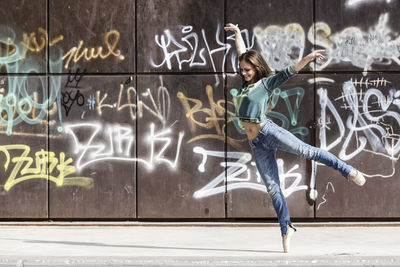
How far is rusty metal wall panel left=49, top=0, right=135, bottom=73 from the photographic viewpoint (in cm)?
1048

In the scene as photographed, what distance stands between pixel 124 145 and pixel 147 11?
5.29ft

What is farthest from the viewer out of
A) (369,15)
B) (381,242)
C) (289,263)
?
(369,15)

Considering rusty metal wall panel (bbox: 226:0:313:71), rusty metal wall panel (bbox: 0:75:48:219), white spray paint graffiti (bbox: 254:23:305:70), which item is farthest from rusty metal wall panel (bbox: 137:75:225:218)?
rusty metal wall panel (bbox: 0:75:48:219)

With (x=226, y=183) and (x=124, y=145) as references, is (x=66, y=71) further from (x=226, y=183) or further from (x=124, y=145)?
(x=226, y=183)

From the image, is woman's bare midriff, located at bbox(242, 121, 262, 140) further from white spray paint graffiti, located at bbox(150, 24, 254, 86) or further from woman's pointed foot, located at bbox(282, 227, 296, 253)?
white spray paint graffiti, located at bbox(150, 24, 254, 86)

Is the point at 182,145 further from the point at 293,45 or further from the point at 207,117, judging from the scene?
the point at 293,45

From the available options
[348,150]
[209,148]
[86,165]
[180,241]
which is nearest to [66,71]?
[86,165]

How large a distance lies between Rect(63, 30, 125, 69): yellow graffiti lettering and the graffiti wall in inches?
0.5

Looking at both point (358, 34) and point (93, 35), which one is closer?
point (358, 34)

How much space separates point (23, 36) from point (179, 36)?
1.86 m

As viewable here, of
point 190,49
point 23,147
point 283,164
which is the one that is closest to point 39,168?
point 23,147

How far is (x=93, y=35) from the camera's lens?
10492 millimetres

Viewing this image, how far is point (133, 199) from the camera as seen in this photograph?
10.5 meters

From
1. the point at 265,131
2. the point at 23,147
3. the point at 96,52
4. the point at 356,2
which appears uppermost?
the point at 356,2
